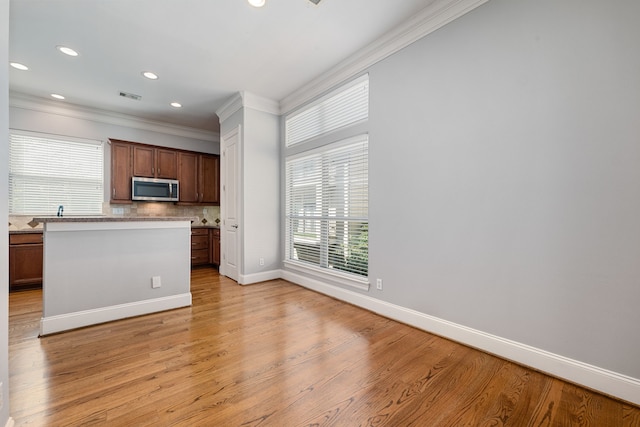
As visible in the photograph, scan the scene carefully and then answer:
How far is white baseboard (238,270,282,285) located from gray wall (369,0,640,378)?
2.29m

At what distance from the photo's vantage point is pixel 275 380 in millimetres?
1771

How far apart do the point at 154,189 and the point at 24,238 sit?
186 centimetres

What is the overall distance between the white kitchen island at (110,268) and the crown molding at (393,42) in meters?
2.50

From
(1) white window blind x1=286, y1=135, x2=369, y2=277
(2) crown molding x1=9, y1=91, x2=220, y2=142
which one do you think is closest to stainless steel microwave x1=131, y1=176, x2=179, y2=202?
(2) crown molding x1=9, y1=91, x2=220, y2=142

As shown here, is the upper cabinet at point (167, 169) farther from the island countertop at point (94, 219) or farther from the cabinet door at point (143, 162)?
the island countertop at point (94, 219)

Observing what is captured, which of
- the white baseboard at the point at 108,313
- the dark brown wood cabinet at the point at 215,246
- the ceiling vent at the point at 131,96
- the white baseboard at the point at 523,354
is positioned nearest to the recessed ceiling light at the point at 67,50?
the ceiling vent at the point at 131,96

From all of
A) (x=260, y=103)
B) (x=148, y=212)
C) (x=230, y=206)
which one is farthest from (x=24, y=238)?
(x=260, y=103)

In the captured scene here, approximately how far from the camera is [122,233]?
276 centimetres

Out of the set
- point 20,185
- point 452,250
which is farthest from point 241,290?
point 20,185

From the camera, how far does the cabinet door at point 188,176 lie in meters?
5.47

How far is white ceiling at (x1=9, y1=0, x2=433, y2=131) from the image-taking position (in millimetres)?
2398

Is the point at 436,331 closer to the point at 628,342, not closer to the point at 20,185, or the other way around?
the point at 628,342

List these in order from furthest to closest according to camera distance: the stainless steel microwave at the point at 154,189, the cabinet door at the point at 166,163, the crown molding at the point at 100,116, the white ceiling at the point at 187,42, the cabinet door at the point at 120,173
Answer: the cabinet door at the point at 166,163 → the stainless steel microwave at the point at 154,189 → the cabinet door at the point at 120,173 → the crown molding at the point at 100,116 → the white ceiling at the point at 187,42

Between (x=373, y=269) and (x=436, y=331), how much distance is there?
0.87 m
